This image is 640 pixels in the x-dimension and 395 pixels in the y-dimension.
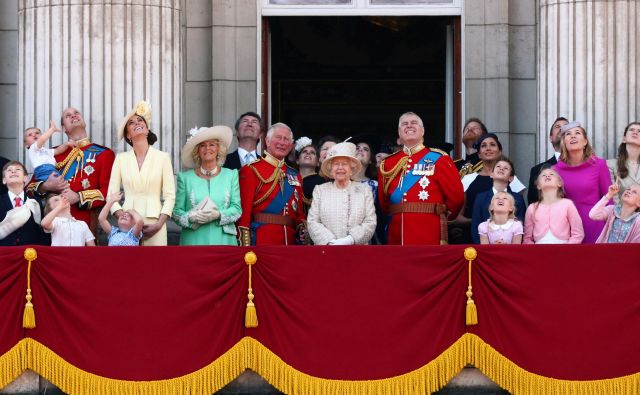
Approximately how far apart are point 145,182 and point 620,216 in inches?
162

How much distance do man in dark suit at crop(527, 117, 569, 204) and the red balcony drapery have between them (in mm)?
1751

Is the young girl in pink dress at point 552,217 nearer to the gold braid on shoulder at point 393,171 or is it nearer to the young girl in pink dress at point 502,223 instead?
the young girl in pink dress at point 502,223

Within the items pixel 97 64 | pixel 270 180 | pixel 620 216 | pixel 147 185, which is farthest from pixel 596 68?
pixel 97 64

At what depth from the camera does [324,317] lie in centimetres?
1465

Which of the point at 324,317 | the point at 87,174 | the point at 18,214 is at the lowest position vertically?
the point at 324,317

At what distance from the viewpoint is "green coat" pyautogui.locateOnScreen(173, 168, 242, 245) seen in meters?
A: 15.6

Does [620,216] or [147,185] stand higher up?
[147,185]

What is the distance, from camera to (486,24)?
18.4 metres

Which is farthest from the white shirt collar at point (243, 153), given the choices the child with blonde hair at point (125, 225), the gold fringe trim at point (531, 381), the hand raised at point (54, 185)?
the gold fringe trim at point (531, 381)

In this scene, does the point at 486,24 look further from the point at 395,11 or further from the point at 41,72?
the point at 41,72

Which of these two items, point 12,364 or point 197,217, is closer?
point 12,364

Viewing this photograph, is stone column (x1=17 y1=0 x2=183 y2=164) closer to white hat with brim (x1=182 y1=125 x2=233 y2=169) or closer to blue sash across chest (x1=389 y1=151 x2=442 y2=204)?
white hat with brim (x1=182 y1=125 x2=233 y2=169)

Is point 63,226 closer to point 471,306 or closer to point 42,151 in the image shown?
point 42,151

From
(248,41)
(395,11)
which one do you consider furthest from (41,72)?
(395,11)
